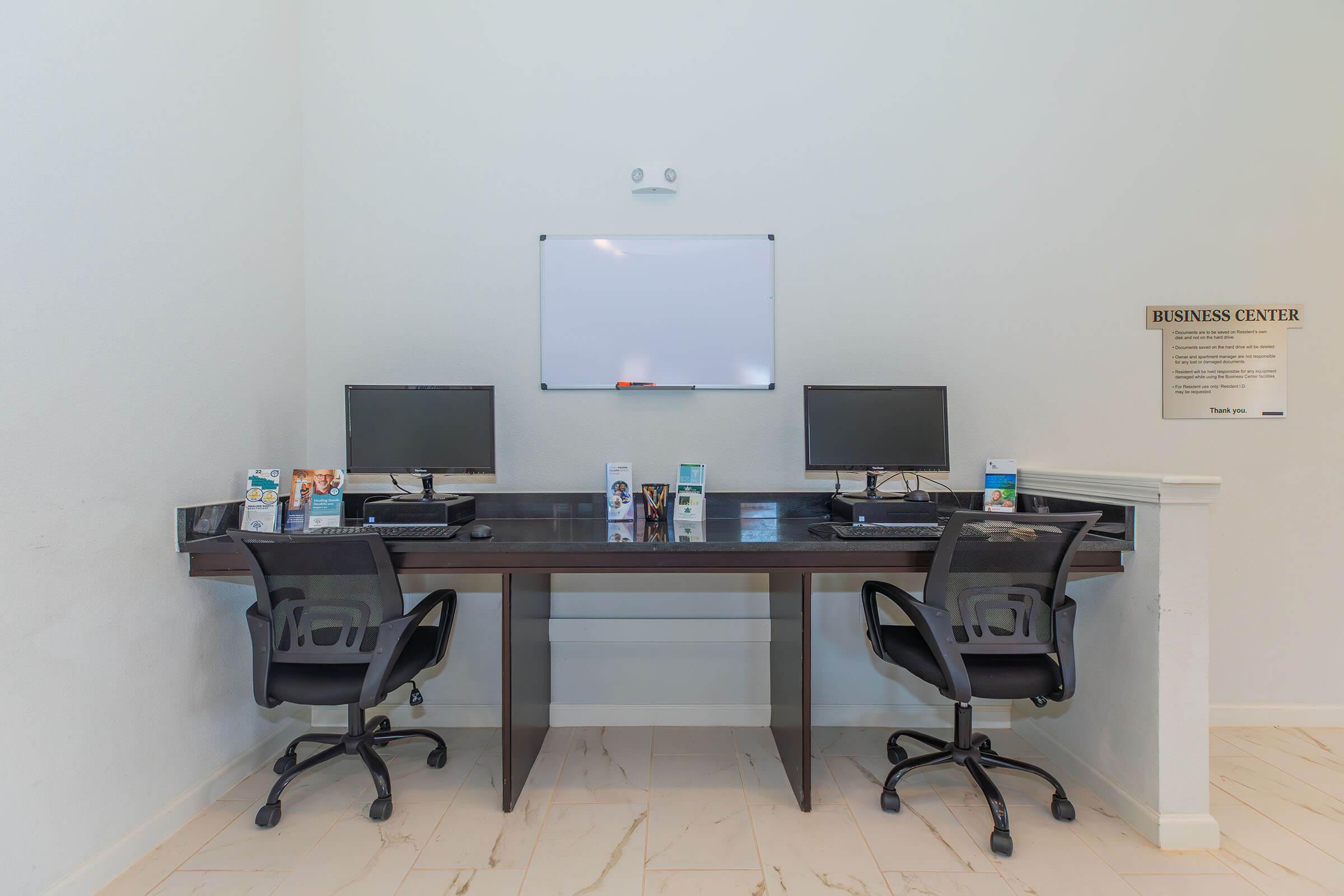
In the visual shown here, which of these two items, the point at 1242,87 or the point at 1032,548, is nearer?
the point at 1032,548

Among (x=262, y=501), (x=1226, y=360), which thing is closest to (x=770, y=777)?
(x=262, y=501)

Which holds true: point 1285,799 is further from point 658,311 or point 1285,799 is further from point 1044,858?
point 658,311

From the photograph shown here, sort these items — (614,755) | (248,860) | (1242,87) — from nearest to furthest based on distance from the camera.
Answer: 1. (248,860)
2. (614,755)
3. (1242,87)

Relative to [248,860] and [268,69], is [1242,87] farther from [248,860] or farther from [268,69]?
[248,860]

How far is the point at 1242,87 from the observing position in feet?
8.64

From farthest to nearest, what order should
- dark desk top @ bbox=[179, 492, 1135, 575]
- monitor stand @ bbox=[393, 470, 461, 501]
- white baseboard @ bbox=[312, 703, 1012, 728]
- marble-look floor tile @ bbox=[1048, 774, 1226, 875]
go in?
white baseboard @ bbox=[312, 703, 1012, 728]
monitor stand @ bbox=[393, 470, 461, 501]
dark desk top @ bbox=[179, 492, 1135, 575]
marble-look floor tile @ bbox=[1048, 774, 1226, 875]

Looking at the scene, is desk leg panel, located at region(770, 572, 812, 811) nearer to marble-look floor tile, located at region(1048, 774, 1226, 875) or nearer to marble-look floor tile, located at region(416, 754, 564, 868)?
marble-look floor tile, located at region(1048, 774, 1226, 875)

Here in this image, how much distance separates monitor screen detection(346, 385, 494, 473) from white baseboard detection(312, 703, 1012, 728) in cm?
114

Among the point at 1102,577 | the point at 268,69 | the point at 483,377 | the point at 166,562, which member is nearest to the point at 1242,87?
the point at 1102,577

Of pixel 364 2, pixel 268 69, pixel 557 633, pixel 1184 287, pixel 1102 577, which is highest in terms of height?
pixel 364 2

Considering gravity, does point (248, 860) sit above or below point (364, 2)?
below

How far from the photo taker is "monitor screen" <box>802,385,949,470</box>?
2.44 metres

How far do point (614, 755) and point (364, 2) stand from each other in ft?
11.2

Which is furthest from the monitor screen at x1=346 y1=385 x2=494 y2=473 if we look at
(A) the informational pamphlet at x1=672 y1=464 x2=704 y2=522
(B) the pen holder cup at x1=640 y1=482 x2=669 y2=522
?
(A) the informational pamphlet at x1=672 y1=464 x2=704 y2=522
